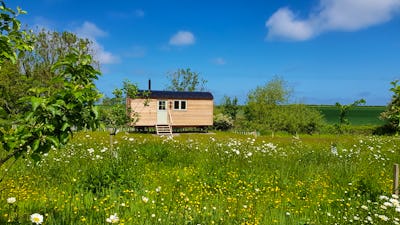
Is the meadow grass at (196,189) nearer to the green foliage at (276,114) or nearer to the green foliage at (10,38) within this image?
the green foliage at (10,38)

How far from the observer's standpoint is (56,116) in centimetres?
291

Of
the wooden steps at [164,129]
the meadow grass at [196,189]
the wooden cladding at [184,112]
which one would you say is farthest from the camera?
the wooden cladding at [184,112]

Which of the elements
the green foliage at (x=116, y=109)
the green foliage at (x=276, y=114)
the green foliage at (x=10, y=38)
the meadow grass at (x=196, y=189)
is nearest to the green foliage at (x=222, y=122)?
the green foliage at (x=276, y=114)

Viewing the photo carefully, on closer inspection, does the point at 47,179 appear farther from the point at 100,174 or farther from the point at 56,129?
the point at 56,129

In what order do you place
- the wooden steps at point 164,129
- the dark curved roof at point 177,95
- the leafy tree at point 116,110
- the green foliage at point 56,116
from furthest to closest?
the dark curved roof at point 177,95 → the wooden steps at point 164,129 → the leafy tree at point 116,110 → the green foliage at point 56,116

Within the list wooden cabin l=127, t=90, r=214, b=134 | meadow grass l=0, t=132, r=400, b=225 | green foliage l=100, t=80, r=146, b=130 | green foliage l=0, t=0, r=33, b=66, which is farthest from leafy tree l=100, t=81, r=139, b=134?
wooden cabin l=127, t=90, r=214, b=134

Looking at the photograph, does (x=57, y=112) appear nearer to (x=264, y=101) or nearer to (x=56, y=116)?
(x=56, y=116)

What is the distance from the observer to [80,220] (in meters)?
4.63

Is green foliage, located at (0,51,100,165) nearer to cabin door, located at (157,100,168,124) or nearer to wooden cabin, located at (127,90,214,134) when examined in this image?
wooden cabin, located at (127,90,214,134)

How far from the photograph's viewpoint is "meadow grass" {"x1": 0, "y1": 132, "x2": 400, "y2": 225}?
16.8 feet

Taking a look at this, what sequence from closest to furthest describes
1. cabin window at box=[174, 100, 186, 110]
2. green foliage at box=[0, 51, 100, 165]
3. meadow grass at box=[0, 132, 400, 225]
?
1. green foliage at box=[0, 51, 100, 165]
2. meadow grass at box=[0, 132, 400, 225]
3. cabin window at box=[174, 100, 186, 110]

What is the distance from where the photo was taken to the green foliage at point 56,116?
279 centimetres

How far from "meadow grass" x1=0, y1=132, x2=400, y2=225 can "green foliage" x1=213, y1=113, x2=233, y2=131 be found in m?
26.4

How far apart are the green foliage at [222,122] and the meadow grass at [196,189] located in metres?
26.4
